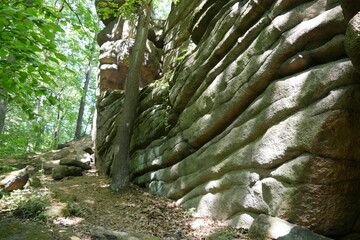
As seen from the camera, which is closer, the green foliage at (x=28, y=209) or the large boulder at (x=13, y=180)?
the green foliage at (x=28, y=209)

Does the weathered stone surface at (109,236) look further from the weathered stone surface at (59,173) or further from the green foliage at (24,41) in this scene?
the weathered stone surface at (59,173)

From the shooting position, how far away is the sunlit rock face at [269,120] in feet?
15.6

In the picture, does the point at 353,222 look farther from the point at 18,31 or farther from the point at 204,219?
the point at 18,31

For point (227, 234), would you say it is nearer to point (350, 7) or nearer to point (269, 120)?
point (269, 120)

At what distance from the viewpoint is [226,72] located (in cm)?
779

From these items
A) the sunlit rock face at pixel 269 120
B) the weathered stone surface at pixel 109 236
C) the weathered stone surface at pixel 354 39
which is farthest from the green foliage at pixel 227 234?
the weathered stone surface at pixel 354 39

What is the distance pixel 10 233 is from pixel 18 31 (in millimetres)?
3881

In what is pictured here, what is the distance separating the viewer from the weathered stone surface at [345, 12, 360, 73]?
12.2 feet

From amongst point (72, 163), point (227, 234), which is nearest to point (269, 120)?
point (227, 234)

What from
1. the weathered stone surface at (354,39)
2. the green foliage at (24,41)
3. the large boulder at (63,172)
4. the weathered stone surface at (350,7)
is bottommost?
the large boulder at (63,172)

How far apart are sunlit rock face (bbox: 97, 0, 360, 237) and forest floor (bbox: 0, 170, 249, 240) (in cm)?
50

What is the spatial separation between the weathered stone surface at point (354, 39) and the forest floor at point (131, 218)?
4.16 metres

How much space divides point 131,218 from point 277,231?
477 cm

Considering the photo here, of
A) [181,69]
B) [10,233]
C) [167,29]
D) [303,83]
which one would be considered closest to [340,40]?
[303,83]
